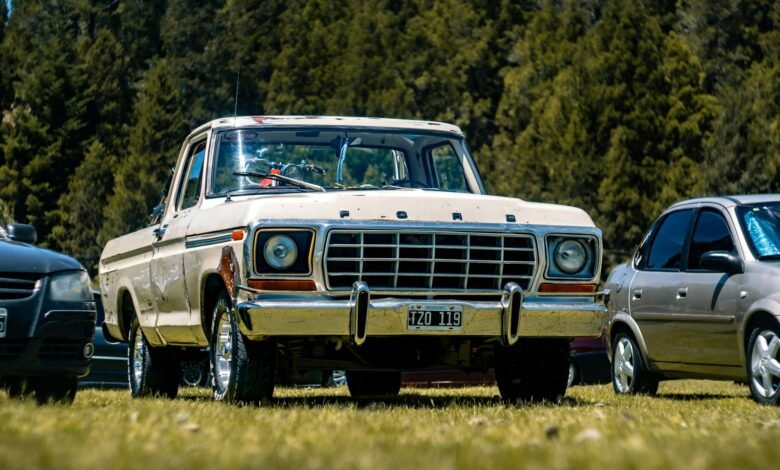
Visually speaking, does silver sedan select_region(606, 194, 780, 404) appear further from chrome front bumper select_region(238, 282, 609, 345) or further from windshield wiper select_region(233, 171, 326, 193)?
windshield wiper select_region(233, 171, 326, 193)

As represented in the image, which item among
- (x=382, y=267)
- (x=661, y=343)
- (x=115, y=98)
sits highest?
(x=382, y=267)

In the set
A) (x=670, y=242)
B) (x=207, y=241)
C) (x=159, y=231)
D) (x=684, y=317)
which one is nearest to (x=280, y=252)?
(x=207, y=241)

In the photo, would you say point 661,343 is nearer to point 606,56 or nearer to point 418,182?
point 418,182

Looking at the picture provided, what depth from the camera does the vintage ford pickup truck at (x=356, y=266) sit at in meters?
8.88

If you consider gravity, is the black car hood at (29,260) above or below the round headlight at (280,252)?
below

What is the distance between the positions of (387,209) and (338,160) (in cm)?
177

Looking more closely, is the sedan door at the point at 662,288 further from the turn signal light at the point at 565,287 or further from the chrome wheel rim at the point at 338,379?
the chrome wheel rim at the point at 338,379

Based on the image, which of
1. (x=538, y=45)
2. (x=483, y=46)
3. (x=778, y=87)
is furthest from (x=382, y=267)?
(x=483, y=46)

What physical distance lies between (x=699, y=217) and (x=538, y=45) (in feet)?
196

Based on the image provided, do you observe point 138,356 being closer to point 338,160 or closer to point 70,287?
point 338,160

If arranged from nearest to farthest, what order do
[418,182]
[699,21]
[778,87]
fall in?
[418,182], [778,87], [699,21]

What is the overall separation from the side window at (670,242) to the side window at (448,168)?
2127mm

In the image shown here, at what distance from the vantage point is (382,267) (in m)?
9.12

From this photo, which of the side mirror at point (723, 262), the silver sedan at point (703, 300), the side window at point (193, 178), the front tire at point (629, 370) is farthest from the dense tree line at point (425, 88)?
the side mirror at point (723, 262)
